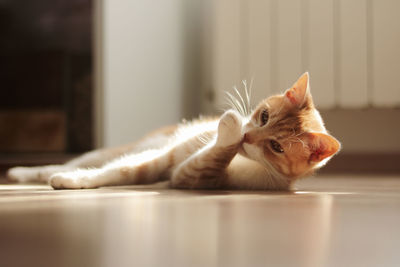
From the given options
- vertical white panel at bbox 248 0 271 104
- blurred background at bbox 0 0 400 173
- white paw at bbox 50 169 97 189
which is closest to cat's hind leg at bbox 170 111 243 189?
white paw at bbox 50 169 97 189

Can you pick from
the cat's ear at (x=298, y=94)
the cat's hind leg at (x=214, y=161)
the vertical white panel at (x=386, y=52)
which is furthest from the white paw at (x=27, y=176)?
the vertical white panel at (x=386, y=52)

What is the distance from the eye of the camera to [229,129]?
1047mm

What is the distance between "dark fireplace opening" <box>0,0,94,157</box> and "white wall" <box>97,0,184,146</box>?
2.27 feet

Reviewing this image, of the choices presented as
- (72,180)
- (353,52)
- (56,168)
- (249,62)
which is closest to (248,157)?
(72,180)

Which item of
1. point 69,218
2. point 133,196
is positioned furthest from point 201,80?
point 69,218

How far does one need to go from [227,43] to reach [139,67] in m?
0.46

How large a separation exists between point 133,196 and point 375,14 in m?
1.73

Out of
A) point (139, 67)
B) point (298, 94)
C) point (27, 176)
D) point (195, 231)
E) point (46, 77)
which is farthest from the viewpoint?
point (46, 77)

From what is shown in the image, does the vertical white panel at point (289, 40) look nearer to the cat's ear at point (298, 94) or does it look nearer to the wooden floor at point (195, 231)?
the cat's ear at point (298, 94)

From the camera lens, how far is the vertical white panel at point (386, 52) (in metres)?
2.19

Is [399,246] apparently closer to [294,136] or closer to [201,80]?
[294,136]

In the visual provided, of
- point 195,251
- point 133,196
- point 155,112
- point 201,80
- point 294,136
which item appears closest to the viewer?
point 195,251

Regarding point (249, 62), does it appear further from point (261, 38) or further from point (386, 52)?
point (386, 52)

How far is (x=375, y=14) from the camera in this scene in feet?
7.22
